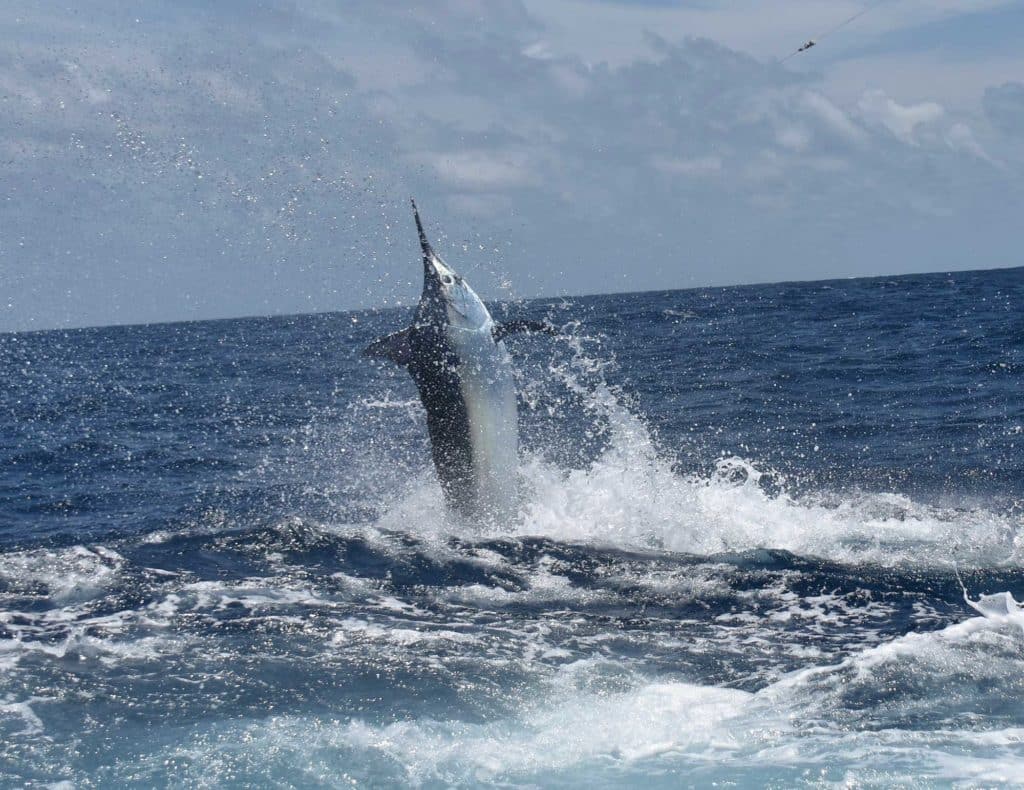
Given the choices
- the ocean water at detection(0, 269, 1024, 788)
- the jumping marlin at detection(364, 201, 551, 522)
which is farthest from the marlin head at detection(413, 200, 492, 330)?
the ocean water at detection(0, 269, 1024, 788)

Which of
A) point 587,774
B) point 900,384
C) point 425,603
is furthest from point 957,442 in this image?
point 587,774

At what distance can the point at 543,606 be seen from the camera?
1010 cm

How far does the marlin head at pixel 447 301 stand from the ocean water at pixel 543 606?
274 centimetres

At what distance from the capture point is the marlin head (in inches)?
502

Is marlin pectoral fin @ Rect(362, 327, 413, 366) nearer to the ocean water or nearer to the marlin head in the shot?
the marlin head

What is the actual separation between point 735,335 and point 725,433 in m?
19.7

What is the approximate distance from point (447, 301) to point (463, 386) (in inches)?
45.7

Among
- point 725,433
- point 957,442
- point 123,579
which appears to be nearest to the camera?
point 123,579

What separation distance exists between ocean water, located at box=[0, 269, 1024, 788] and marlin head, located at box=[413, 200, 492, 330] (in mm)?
2739

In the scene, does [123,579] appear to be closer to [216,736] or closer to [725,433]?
[216,736]

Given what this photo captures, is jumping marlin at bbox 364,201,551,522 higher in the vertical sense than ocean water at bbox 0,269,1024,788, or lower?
higher

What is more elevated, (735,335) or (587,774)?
(735,335)

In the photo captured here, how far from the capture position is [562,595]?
10453 mm

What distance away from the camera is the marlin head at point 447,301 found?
12750 millimetres
